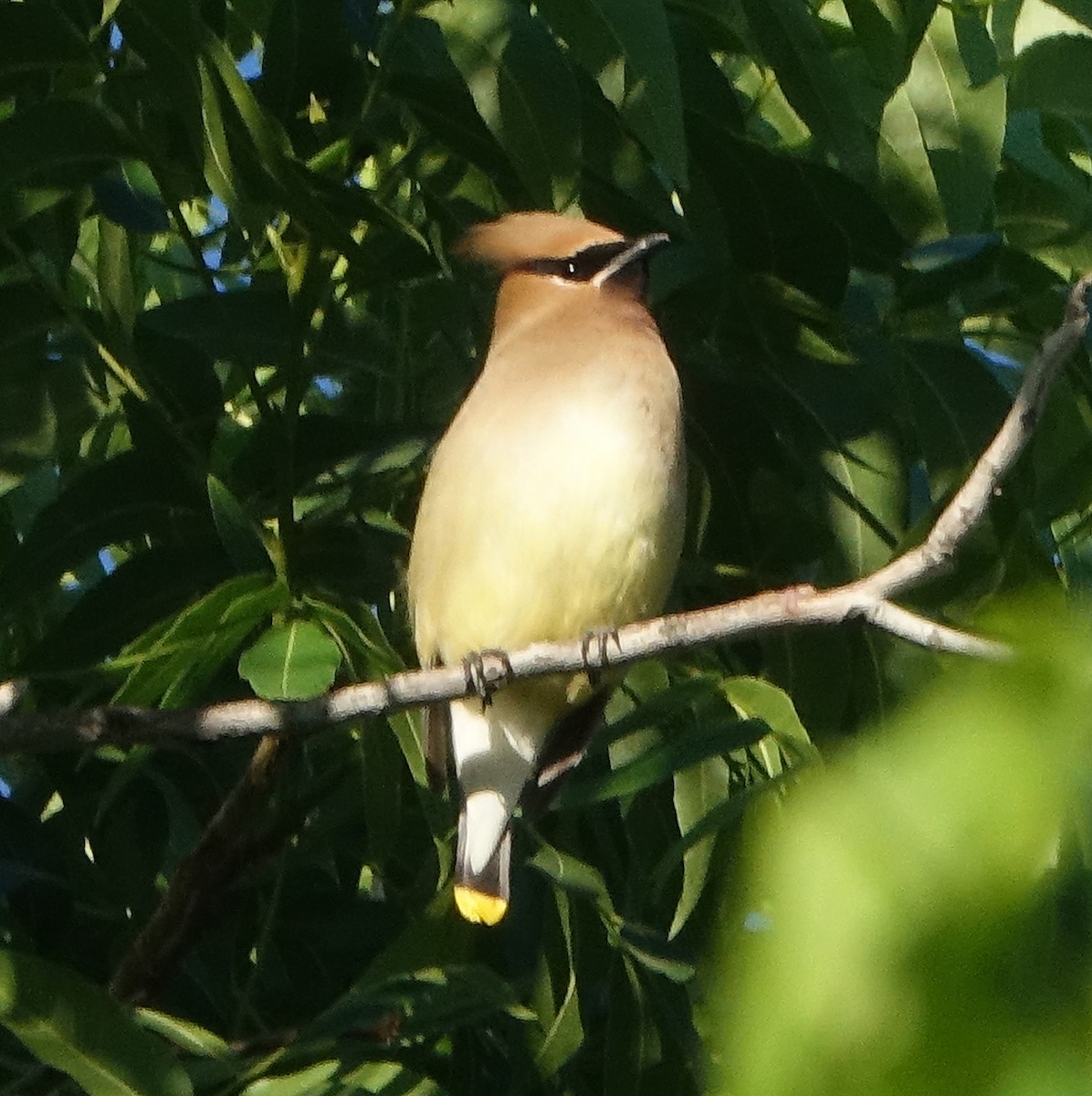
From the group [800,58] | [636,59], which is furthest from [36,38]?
[800,58]

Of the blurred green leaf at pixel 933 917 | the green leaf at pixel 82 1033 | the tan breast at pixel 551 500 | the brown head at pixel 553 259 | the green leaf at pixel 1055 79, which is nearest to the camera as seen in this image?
the blurred green leaf at pixel 933 917

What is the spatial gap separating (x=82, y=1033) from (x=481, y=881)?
67 centimetres

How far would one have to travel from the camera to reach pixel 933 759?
44cm

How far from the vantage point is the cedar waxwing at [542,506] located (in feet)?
8.38

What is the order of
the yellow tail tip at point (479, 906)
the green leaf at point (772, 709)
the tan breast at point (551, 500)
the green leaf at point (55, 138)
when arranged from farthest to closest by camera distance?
the tan breast at point (551, 500)
the yellow tail tip at point (479, 906)
the green leaf at point (55, 138)
the green leaf at point (772, 709)

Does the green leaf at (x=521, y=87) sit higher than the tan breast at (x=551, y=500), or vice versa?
the green leaf at (x=521, y=87)

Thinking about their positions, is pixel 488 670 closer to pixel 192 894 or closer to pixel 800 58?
pixel 192 894

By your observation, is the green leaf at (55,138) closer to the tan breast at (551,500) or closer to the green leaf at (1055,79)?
the tan breast at (551,500)

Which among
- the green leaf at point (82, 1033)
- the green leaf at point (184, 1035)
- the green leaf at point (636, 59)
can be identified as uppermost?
the green leaf at point (636, 59)

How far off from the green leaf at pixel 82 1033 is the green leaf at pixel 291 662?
329mm

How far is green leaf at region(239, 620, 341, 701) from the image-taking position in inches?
74.9

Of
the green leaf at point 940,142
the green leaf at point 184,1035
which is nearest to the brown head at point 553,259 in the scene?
the green leaf at point 940,142

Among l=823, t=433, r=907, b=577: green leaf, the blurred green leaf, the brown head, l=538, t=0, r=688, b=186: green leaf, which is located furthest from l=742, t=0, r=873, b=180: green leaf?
the blurred green leaf

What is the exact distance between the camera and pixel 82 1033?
179 cm
